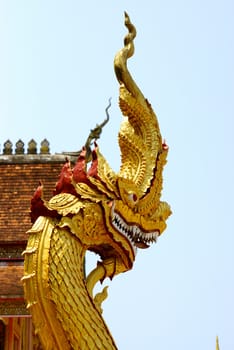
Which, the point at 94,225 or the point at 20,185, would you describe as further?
the point at 20,185

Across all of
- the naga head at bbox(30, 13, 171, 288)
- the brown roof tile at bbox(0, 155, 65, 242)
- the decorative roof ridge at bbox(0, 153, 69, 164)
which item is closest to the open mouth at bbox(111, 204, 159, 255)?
the naga head at bbox(30, 13, 171, 288)

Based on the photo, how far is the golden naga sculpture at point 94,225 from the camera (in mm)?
5387

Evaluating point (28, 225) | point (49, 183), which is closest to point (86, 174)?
point (28, 225)

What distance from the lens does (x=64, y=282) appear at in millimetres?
5418

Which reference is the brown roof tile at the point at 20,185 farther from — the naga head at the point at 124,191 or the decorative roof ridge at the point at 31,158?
the naga head at the point at 124,191

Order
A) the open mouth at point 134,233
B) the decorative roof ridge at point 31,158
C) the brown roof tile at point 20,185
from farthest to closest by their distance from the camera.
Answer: the decorative roof ridge at point 31,158, the brown roof tile at point 20,185, the open mouth at point 134,233

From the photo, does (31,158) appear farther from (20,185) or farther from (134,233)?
(134,233)

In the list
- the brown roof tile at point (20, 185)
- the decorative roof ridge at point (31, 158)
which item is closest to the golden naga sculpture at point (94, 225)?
the brown roof tile at point (20, 185)

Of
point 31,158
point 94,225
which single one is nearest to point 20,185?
point 31,158

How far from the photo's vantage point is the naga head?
5684mm

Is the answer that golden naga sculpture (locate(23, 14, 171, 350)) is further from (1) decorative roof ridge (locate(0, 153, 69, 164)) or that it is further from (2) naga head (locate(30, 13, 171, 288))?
(1) decorative roof ridge (locate(0, 153, 69, 164))

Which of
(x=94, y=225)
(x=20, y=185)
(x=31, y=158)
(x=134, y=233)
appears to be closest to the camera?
(x=94, y=225)

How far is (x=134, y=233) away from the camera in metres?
6.08

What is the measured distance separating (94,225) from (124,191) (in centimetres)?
35
